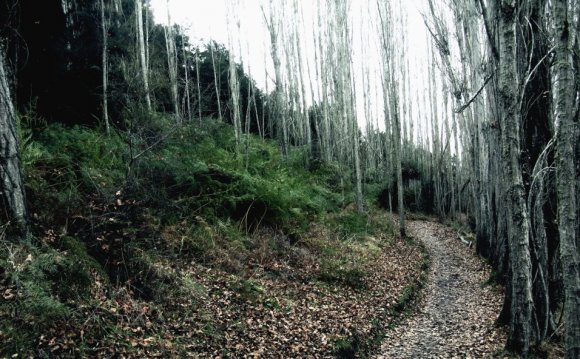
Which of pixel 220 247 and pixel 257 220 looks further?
pixel 257 220

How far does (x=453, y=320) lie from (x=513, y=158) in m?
4.56

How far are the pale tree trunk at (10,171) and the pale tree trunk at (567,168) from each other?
18.1 feet

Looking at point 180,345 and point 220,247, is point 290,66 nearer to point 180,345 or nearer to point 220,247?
point 220,247

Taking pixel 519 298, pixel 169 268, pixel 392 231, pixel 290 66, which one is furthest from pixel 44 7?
pixel 290 66

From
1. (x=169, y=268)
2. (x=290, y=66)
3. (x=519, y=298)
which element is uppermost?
(x=290, y=66)

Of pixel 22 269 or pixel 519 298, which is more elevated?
pixel 22 269

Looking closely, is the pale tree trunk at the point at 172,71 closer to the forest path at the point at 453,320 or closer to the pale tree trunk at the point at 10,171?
the pale tree trunk at the point at 10,171

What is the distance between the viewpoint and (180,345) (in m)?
4.53

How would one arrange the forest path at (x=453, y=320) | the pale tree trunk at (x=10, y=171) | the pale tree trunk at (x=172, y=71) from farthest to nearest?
the pale tree trunk at (x=172, y=71) → the forest path at (x=453, y=320) → the pale tree trunk at (x=10, y=171)

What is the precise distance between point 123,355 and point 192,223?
3.95 metres

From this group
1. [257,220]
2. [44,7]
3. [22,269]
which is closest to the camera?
[22,269]

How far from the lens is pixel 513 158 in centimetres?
433

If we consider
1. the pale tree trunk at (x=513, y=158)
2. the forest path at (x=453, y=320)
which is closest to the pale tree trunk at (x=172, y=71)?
the forest path at (x=453, y=320)

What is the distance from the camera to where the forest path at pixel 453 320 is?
613 cm
